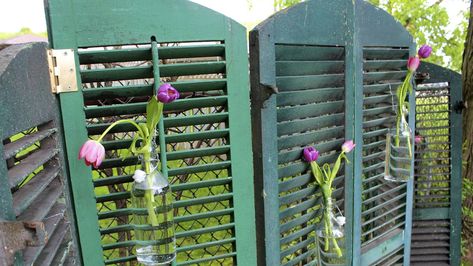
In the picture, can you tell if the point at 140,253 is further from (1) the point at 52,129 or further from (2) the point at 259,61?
(2) the point at 259,61

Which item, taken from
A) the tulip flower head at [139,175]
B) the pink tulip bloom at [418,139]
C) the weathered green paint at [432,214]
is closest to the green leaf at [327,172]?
the tulip flower head at [139,175]

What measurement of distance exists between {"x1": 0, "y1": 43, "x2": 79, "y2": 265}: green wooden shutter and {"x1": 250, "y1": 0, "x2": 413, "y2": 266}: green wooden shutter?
Result: 0.73m

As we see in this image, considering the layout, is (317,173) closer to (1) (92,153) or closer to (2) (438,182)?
(1) (92,153)

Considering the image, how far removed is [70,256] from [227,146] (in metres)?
0.65

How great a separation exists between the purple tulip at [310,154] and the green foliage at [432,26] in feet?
11.2

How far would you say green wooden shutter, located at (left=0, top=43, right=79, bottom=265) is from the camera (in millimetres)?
788

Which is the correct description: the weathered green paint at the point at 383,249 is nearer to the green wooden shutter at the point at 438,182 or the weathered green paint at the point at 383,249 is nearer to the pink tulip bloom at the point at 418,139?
the green wooden shutter at the point at 438,182

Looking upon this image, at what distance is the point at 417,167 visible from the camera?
2732 mm

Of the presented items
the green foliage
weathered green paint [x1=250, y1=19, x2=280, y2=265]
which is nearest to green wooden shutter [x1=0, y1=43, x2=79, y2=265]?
weathered green paint [x1=250, y1=19, x2=280, y2=265]

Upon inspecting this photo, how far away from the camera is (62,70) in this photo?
1.21m

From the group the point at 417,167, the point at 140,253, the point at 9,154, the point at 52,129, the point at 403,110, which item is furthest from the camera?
the point at 417,167

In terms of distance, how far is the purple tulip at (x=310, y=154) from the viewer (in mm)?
1669

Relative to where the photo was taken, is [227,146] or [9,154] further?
[227,146]

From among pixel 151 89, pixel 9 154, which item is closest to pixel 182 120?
pixel 151 89
